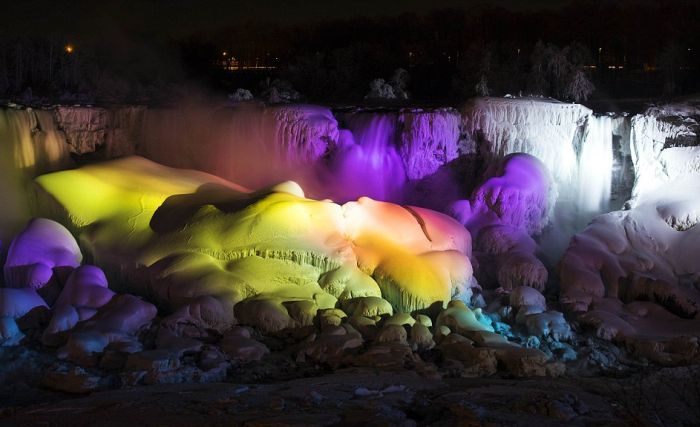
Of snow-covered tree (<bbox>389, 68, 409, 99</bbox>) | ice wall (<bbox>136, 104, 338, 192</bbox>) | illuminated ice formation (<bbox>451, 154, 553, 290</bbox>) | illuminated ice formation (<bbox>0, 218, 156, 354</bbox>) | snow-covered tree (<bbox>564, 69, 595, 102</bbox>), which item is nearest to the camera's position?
illuminated ice formation (<bbox>0, 218, 156, 354</bbox>)

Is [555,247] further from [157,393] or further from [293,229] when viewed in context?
[157,393]

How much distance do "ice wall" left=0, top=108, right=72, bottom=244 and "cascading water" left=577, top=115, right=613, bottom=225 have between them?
9.44 meters

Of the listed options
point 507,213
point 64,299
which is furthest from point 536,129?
point 64,299

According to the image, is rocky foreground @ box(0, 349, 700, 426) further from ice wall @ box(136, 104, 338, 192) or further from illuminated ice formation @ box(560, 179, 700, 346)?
ice wall @ box(136, 104, 338, 192)

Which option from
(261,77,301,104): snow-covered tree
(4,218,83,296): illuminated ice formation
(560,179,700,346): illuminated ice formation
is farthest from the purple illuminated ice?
(261,77,301,104): snow-covered tree

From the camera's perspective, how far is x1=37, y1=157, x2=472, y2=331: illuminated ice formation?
32.3 ft

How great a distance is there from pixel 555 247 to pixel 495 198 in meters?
1.46

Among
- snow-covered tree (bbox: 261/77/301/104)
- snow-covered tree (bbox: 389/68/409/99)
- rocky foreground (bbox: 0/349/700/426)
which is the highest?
snow-covered tree (bbox: 389/68/409/99)

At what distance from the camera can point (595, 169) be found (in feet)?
45.5

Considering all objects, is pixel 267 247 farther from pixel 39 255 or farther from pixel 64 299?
pixel 39 255

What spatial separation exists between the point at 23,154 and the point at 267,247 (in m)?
5.85

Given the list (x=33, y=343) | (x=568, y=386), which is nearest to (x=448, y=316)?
(x=568, y=386)

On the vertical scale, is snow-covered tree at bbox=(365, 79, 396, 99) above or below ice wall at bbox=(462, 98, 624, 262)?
above

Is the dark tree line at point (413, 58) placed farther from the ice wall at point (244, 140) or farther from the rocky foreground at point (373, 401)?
the rocky foreground at point (373, 401)
